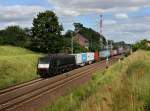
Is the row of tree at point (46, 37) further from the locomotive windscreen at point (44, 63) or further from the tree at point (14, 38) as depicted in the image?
the locomotive windscreen at point (44, 63)

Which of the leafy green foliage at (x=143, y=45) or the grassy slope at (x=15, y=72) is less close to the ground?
the leafy green foliage at (x=143, y=45)

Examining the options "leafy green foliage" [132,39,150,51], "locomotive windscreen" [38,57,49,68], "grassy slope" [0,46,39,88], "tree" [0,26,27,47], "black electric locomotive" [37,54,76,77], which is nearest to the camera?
"grassy slope" [0,46,39,88]

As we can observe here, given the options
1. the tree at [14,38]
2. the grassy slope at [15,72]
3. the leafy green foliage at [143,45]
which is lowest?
the grassy slope at [15,72]

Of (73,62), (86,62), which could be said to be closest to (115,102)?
(73,62)

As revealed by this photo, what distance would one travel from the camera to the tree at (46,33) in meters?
96.8

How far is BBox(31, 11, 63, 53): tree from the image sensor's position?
96.8 m

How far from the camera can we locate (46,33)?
99188 millimetres

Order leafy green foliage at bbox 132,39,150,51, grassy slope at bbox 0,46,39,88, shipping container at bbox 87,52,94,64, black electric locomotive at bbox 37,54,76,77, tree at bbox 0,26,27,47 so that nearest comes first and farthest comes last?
grassy slope at bbox 0,46,39,88, black electric locomotive at bbox 37,54,76,77, shipping container at bbox 87,52,94,64, leafy green foliage at bbox 132,39,150,51, tree at bbox 0,26,27,47

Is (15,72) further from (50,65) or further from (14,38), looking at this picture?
(14,38)

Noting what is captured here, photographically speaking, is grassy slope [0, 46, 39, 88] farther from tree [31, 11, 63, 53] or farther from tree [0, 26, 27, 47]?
tree [0, 26, 27, 47]

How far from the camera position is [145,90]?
1161 centimetres

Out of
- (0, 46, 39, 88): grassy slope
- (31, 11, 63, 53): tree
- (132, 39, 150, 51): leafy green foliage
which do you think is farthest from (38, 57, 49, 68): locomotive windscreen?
(31, 11, 63, 53): tree

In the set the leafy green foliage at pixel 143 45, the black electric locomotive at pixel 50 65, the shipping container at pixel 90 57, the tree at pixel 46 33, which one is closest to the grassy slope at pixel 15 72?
the black electric locomotive at pixel 50 65

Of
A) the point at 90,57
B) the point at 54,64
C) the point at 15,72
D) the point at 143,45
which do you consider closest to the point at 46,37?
the point at 90,57
